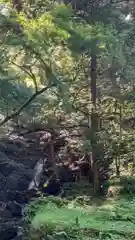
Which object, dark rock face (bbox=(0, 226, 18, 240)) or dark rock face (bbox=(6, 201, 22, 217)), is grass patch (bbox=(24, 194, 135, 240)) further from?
dark rock face (bbox=(6, 201, 22, 217))

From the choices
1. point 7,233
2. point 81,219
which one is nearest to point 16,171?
point 7,233

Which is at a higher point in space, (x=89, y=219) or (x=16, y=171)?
(x=16, y=171)

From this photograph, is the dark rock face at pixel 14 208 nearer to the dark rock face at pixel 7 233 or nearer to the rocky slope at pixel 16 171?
the rocky slope at pixel 16 171

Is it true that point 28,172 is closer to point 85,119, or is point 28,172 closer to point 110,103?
point 85,119

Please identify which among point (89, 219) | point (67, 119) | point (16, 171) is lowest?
point (89, 219)

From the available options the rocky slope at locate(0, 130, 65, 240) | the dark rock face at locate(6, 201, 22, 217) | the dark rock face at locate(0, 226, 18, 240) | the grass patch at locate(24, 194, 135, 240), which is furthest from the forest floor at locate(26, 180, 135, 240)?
the dark rock face at locate(6, 201, 22, 217)

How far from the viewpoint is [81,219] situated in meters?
5.26

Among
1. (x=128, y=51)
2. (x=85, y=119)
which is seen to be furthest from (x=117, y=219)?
(x=128, y=51)

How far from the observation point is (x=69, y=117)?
749cm

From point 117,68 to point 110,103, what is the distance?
722 millimetres

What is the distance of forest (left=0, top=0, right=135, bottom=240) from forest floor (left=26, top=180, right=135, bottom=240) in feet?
0.05

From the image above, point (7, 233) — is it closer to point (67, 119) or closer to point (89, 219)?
point (89, 219)

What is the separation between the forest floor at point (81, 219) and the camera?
16.3 feet

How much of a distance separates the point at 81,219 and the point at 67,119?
2.68m
